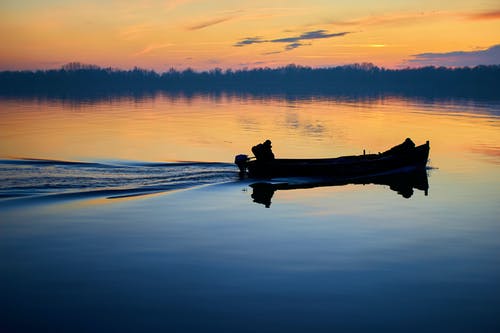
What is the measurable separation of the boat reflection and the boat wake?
7.36ft

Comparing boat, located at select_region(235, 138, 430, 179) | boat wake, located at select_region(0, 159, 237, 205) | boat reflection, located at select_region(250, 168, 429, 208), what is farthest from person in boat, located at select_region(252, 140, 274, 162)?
boat wake, located at select_region(0, 159, 237, 205)

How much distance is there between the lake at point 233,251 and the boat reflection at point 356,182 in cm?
45

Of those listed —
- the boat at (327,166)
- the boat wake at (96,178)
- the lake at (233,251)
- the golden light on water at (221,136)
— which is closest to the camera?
the lake at (233,251)

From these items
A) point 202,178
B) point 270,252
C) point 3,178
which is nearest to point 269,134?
point 202,178

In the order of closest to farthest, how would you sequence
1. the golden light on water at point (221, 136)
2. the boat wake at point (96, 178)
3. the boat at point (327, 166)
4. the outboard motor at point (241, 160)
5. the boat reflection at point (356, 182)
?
the boat wake at point (96, 178), the boat reflection at point (356, 182), the outboard motor at point (241, 160), the boat at point (327, 166), the golden light on water at point (221, 136)

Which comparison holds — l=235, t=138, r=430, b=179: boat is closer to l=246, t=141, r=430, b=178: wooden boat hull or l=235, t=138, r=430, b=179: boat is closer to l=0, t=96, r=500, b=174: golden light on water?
l=246, t=141, r=430, b=178: wooden boat hull

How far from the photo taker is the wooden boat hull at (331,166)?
→ 82.8 feet

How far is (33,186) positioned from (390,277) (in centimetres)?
1550

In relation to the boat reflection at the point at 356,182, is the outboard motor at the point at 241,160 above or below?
above

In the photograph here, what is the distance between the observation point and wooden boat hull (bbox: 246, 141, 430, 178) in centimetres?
2525

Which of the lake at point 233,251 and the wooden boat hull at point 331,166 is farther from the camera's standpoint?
the wooden boat hull at point 331,166

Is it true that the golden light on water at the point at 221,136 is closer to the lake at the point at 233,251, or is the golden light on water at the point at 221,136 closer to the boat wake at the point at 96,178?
the lake at the point at 233,251

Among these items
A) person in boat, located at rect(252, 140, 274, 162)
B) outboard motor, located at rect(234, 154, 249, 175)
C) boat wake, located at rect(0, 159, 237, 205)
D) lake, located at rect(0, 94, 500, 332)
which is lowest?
lake, located at rect(0, 94, 500, 332)

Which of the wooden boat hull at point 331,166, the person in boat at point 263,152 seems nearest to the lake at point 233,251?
the wooden boat hull at point 331,166
